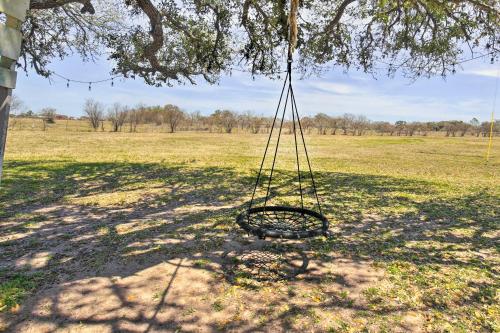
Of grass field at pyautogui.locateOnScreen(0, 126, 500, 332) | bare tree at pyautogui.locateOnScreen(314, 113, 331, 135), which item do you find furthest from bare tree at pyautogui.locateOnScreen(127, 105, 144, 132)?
grass field at pyautogui.locateOnScreen(0, 126, 500, 332)

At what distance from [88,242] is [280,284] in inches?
123

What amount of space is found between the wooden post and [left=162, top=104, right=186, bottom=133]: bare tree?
155ft

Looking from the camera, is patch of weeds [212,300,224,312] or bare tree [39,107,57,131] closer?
patch of weeds [212,300,224,312]

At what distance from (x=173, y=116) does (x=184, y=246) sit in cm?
4617

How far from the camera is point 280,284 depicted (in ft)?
13.3

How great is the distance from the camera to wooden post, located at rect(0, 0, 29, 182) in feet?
9.69

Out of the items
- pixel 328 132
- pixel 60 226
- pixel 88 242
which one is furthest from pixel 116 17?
pixel 328 132

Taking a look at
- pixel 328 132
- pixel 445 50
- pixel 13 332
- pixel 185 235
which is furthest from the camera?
pixel 328 132

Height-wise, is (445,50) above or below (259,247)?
above

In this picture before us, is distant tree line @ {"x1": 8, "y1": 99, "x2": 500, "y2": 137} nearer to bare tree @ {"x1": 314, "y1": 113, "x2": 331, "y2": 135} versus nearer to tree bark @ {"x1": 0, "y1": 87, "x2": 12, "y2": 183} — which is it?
bare tree @ {"x1": 314, "y1": 113, "x2": 331, "y2": 135}

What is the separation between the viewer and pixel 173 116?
4931 cm

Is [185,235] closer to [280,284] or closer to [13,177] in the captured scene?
[280,284]

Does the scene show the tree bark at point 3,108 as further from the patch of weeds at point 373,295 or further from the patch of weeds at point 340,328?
the patch of weeds at point 373,295

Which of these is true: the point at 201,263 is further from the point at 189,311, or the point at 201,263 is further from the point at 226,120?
the point at 226,120
